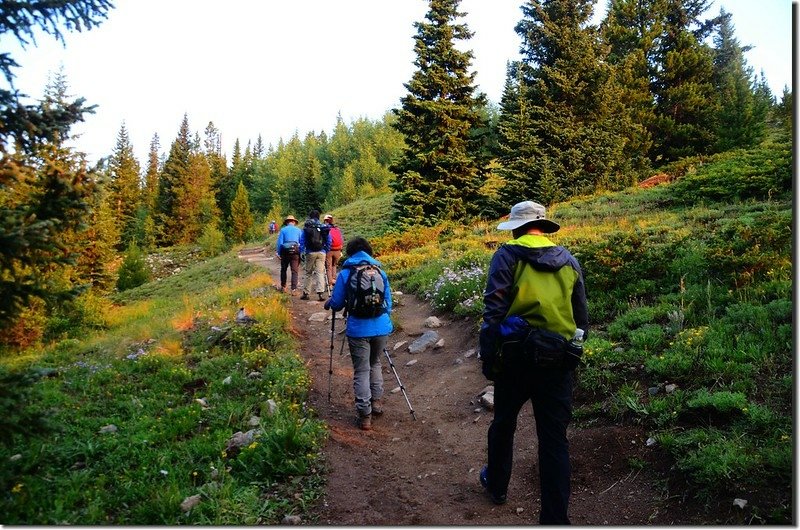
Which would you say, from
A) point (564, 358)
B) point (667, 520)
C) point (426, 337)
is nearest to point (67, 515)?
point (564, 358)

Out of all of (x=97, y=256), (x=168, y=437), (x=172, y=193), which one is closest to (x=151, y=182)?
(x=172, y=193)

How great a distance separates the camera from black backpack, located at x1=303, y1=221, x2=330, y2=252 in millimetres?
13070

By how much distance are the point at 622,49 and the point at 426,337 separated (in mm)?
35413

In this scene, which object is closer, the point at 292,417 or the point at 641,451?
the point at 641,451

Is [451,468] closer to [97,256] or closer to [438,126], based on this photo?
[438,126]

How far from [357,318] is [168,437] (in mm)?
2656

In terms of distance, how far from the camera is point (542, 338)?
3922 mm

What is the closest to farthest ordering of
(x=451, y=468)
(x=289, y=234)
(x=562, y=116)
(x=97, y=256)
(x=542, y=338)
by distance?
(x=542, y=338), (x=451, y=468), (x=289, y=234), (x=562, y=116), (x=97, y=256)

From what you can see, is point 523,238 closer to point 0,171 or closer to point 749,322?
point 749,322

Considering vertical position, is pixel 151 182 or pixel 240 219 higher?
pixel 151 182

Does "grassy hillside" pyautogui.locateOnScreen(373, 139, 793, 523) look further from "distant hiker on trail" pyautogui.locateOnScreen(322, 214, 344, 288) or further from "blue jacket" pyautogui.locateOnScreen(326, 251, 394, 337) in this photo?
"distant hiker on trail" pyautogui.locateOnScreen(322, 214, 344, 288)

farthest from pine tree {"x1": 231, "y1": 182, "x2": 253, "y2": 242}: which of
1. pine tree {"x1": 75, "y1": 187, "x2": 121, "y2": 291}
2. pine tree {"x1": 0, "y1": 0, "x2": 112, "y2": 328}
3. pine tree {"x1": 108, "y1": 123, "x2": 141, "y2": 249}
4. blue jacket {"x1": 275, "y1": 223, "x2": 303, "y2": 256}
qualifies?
pine tree {"x1": 0, "y1": 0, "x2": 112, "y2": 328}

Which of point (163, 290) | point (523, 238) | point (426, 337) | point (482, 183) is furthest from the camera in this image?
point (163, 290)

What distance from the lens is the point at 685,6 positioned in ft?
114
